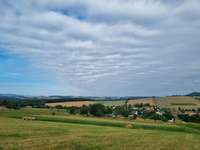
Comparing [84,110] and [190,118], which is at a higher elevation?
[84,110]

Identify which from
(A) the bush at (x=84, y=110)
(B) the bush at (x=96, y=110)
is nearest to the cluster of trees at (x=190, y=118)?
(B) the bush at (x=96, y=110)

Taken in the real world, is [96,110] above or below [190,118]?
above

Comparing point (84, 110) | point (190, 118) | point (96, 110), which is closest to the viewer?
point (190, 118)

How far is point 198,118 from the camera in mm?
83375

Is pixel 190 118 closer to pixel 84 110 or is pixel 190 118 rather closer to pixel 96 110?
pixel 96 110

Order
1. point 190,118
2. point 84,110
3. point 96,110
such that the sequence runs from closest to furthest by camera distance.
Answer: point 190,118
point 96,110
point 84,110

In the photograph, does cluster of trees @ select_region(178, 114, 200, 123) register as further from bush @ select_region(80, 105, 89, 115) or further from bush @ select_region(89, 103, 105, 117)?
bush @ select_region(80, 105, 89, 115)

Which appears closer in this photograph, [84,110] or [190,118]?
[190,118]

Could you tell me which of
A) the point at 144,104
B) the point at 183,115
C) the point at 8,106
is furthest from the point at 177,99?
the point at 8,106

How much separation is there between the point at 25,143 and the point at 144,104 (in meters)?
96.1

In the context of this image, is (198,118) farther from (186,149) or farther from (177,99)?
(186,149)

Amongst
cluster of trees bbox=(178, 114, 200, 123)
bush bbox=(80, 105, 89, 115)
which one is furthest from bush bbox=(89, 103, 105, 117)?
cluster of trees bbox=(178, 114, 200, 123)

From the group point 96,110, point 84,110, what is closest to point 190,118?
point 96,110

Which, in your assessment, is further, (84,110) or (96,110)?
(84,110)
